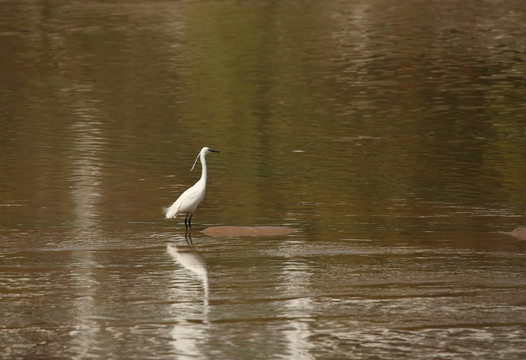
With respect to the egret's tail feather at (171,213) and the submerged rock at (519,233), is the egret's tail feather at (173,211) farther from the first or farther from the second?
the submerged rock at (519,233)

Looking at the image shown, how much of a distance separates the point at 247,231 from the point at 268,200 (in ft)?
8.04

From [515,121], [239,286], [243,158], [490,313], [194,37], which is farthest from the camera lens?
[194,37]

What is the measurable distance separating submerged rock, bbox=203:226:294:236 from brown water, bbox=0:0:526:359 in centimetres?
20

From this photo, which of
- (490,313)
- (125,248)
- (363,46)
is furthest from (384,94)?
(490,313)

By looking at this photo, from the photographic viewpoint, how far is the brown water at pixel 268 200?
10.1 m

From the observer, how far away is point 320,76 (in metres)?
33.1

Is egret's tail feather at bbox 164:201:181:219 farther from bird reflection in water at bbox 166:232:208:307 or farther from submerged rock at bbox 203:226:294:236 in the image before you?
bird reflection in water at bbox 166:232:208:307

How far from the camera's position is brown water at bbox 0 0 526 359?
1013cm

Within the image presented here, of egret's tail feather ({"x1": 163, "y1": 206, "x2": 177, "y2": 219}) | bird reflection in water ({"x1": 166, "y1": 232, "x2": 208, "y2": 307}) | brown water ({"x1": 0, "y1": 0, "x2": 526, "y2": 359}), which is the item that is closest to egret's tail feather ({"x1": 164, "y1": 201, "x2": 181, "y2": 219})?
egret's tail feather ({"x1": 163, "y1": 206, "x2": 177, "y2": 219})

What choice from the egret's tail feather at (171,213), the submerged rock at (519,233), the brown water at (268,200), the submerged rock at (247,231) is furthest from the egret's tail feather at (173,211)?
the submerged rock at (519,233)

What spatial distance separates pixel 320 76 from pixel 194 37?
1340 cm

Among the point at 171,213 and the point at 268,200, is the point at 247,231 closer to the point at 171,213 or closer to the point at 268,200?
the point at 171,213

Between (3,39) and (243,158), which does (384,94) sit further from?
(3,39)

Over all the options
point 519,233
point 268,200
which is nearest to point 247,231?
point 268,200
